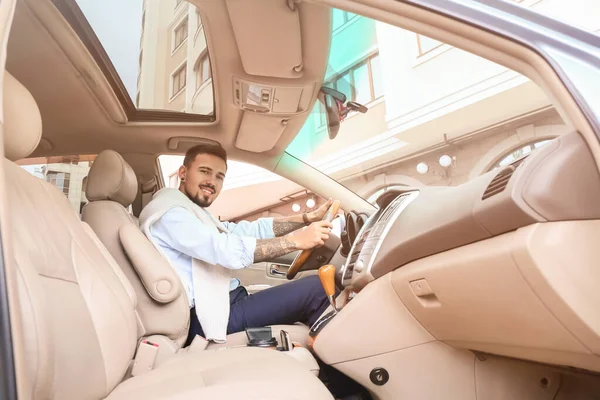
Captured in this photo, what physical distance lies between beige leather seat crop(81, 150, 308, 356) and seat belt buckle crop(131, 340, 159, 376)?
0.41 feet

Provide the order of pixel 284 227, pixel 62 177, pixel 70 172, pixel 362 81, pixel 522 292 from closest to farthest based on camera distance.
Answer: pixel 522 292
pixel 62 177
pixel 70 172
pixel 284 227
pixel 362 81

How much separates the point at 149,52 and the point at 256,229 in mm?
1105

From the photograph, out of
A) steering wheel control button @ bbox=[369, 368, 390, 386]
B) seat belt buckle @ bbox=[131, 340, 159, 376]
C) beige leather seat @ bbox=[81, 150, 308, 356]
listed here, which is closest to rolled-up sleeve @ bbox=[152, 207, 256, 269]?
beige leather seat @ bbox=[81, 150, 308, 356]

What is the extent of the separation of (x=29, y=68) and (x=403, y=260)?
1.39 m

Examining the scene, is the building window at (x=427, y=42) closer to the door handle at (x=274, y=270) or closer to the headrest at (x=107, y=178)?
the headrest at (x=107, y=178)

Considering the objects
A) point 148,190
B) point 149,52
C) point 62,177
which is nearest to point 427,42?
point 62,177

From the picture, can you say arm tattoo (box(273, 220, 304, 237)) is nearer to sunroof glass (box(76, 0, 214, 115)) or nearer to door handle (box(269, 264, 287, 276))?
door handle (box(269, 264, 287, 276))

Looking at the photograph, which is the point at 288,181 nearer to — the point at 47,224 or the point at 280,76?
the point at 280,76

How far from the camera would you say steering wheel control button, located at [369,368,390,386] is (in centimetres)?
108

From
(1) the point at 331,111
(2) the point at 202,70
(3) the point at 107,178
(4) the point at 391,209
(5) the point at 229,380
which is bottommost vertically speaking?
(5) the point at 229,380

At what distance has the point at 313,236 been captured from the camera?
1438 millimetres

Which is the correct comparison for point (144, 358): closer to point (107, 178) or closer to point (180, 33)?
point (107, 178)

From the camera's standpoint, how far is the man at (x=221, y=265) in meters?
1.51

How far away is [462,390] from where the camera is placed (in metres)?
1.04
